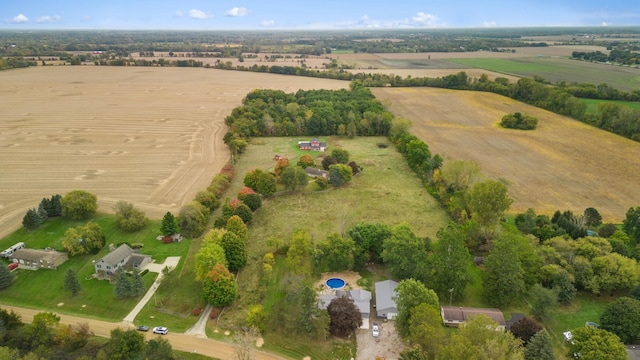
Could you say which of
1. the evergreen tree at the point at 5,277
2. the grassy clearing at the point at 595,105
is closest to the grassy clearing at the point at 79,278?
the evergreen tree at the point at 5,277

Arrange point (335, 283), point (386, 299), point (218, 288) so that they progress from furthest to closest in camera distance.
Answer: point (335, 283)
point (386, 299)
point (218, 288)

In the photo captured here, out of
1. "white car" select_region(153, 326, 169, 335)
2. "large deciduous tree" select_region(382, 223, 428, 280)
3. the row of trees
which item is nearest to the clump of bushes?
"large deciduous tree" select_region(382, 223, 428, 280)

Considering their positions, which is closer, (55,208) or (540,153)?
(55,208)

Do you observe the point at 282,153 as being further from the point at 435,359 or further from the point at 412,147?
the point at 435,359

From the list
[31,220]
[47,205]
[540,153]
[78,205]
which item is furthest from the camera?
[540,153]

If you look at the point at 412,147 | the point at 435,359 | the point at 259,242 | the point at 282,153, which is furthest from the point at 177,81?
the point at 435,359

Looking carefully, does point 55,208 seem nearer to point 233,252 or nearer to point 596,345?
point 233,252

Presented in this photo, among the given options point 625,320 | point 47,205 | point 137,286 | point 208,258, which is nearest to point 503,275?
point 625,320
